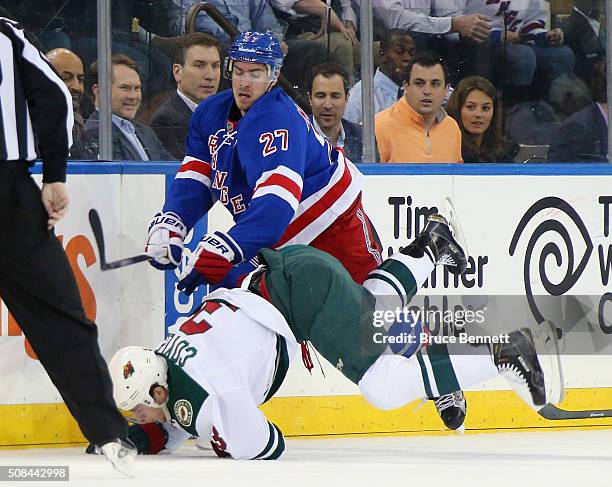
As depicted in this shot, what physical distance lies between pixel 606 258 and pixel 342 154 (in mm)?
1020

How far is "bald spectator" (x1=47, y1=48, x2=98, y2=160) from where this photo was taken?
4504 mm

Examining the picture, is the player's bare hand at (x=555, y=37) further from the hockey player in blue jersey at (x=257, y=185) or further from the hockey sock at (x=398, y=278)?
the hockey sock at (x=398, y=278)

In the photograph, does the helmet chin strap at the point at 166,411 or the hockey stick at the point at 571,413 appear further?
the hockey stick at the point at 571,413

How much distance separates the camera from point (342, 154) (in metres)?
4.49

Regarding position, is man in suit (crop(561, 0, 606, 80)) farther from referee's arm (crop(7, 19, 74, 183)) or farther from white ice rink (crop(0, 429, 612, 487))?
referee's arm (crop(7, 19, 74, 183))

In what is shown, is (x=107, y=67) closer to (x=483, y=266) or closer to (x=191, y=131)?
(x=191, y=131)

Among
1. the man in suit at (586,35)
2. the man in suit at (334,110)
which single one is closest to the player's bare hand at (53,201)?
the man in suit at (334,110)

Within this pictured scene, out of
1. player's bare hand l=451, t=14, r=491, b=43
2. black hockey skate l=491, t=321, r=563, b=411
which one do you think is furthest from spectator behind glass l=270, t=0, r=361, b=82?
black hockey skate l=491, t=321, r=563, b=411

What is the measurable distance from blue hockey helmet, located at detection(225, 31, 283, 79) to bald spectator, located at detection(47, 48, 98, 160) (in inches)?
20.7

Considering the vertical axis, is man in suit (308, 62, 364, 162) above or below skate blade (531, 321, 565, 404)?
above

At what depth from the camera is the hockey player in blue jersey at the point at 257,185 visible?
13.5 ft

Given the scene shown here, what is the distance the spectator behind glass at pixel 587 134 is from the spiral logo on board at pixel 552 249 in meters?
0.22

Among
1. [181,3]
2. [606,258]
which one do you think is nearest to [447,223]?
[606,258]

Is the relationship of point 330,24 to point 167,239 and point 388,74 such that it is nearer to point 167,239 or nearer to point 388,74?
point 388,74
